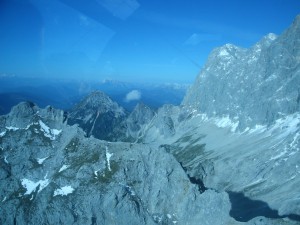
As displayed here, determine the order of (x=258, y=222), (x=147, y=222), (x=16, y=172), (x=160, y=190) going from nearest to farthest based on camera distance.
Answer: (x=258, y=222) < (x=147, y=222) < (x=160, y=190) < (x=16, y=172)

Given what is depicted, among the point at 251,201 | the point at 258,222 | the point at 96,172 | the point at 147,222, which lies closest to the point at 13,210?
the point at 96,172

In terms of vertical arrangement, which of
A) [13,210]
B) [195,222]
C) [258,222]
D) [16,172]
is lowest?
[13,210]

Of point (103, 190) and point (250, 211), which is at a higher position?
point (250, 211)

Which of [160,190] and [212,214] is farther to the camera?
[160,190]

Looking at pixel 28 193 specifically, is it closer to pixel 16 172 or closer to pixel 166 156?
pixel 16 172

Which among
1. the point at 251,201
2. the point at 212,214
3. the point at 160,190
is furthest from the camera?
the point at 251,201

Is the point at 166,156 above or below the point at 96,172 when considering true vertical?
above

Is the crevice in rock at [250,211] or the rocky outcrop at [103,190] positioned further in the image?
the crevice in rock at [250,211]

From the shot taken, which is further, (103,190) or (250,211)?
(250,211)

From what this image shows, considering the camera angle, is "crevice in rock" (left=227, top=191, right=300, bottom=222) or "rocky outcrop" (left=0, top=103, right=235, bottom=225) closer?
"rocky outcrop" (left=0, top=103, right=235, bottom=225)
